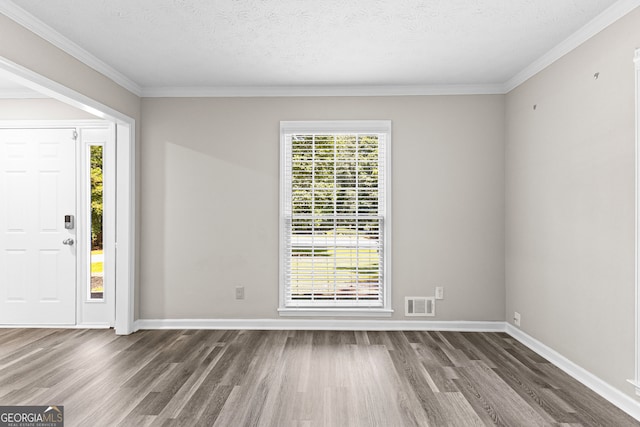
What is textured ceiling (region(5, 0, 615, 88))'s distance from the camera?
111 inches

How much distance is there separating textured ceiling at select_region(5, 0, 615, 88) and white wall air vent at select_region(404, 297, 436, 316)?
241 centimetres

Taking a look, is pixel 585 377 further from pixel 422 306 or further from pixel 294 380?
pixel 294 380

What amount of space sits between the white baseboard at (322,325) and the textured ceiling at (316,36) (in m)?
2.66

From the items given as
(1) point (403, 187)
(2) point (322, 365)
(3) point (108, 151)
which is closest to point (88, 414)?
(2) point (322, 365)

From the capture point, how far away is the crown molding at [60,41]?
8.99 feet

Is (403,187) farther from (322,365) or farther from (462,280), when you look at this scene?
(322,365)

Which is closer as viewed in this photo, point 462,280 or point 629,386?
point 629,386

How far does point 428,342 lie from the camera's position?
4.16 meters

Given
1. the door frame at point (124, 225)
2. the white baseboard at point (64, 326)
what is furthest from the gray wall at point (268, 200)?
the white baseboard at point (64, 326)

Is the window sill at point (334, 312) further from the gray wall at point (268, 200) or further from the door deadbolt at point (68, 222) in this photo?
the door deadbolt at point (68, 222)

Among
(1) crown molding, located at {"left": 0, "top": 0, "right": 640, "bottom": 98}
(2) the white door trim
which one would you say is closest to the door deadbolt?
(1) crown molding, located at {"left": 0, "top": 0, "right": 640, "bottom": 98}

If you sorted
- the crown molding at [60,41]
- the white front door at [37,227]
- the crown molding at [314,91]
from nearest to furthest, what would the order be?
the crown molding at [60,41] < the crown molding at [314,91] < the white front door at [37,227]

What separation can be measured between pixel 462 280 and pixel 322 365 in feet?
6.54

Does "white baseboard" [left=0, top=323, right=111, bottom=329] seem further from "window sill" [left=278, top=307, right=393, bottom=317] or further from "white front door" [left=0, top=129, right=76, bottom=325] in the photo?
"window sill" [left=278, top=307, right=393, bottom=317]
